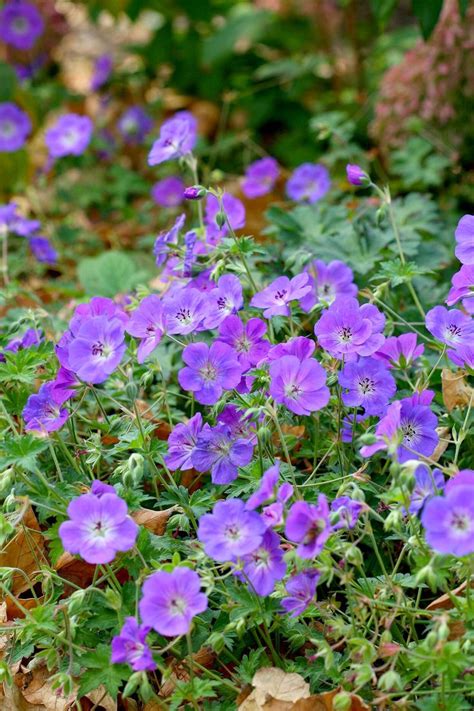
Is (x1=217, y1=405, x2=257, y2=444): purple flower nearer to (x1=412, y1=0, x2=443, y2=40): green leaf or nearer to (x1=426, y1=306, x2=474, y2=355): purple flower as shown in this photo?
(x1=426, y1=306, x2=474, y2=355): purple flower

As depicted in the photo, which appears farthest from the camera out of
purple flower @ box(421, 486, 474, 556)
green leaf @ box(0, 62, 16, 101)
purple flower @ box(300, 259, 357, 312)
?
green leaf @ box(0, 62, 16, 101)

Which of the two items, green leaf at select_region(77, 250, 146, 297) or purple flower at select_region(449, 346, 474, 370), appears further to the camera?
green leaf at select_region(77, 250, 146, 297)

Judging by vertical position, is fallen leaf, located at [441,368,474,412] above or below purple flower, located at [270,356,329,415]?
below

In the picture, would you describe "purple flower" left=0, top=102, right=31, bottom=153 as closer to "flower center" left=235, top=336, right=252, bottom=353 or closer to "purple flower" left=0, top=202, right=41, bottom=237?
"purple flower" left=0, top=202, right=41, bottom=237

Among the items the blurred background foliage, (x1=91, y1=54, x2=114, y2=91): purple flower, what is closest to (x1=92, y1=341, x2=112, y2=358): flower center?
the blurred background foliage

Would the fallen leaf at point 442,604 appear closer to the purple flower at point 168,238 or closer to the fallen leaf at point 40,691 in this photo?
the fallen leaf at point 40,691

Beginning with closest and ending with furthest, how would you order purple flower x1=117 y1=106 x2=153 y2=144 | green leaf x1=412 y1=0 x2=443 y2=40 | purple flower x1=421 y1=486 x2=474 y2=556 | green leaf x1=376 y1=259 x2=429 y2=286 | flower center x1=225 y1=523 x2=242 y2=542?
purple flower x1=421 y1=486 x2=474 y2=556 → flower center x1=225 y1=523 x2=242 y2=542 → green leaf x1=376 y1=259 x2=429 y2=286 → green leaf x1=412 y1=0 x2=443 y2=40 → purple flower x1=117 y1=106 x2=153 y2=144

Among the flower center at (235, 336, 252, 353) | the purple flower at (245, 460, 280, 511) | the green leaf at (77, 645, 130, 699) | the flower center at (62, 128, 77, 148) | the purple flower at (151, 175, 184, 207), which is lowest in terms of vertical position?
the purple flower at (151, 175, 184, 207)
